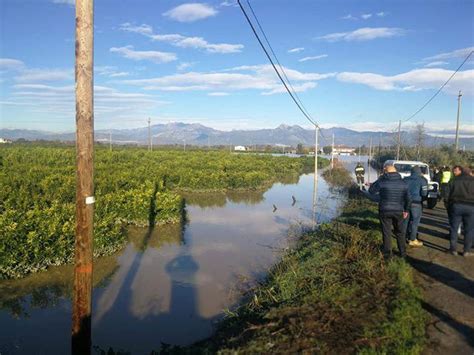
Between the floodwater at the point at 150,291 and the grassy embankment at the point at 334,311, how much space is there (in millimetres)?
1304

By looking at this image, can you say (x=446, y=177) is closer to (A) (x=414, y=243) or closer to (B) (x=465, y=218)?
(A) (x=414, y=243)

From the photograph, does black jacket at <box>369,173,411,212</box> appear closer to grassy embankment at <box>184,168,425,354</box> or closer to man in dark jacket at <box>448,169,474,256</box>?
grassy embankment at <box>184,168,425,354</box>

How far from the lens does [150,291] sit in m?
9.90

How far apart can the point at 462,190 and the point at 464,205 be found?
1.05 ft

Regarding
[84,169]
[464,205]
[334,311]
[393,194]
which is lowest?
[334,311]

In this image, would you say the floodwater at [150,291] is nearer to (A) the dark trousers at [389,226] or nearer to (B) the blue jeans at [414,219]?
(A) the dark trousers at [389,226]

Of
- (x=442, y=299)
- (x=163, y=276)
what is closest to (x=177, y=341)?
(x=163, y=276)

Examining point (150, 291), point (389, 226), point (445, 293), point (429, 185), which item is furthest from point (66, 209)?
point (429, 185)

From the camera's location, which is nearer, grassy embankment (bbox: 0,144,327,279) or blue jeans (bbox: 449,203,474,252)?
blue jeans (bbox: 449,203,474,252)

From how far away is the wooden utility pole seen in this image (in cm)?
471

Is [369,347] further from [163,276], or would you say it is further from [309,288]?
[163,276]

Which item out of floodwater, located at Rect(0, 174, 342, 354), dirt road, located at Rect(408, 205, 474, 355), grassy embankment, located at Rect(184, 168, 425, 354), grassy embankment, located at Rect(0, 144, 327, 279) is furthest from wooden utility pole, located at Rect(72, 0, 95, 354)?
grassy embankment, located at Rect(0, 144, 327, 279)

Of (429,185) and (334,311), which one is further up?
(429,185)

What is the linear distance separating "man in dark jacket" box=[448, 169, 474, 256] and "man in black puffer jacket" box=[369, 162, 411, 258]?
3.98 feet
